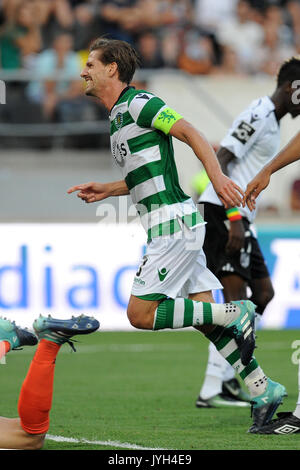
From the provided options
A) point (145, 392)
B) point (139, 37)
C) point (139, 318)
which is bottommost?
point (145, 392)

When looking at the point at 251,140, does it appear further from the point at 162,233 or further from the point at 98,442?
the point at 98,442

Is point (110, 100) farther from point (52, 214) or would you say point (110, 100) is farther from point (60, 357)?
point (52, 214)

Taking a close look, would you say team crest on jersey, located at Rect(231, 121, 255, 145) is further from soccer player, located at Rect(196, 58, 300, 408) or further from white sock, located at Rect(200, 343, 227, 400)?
white sock, located at Rect(200, 343, 227, 400)

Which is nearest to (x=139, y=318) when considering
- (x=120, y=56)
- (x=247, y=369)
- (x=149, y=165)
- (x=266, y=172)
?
(x=247, y=369)

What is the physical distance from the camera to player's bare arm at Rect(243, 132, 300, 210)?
536cm

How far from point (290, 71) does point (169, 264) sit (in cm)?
197

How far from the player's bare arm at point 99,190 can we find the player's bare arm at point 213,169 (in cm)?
92

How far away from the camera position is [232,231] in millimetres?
6418

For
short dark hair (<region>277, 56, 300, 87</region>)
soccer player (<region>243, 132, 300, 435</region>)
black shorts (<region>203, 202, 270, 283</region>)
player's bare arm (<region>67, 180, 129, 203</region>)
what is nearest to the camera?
soccer player (<region>243, 132, 300, 435</region>)

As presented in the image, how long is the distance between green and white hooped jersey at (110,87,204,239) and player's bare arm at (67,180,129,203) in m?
0.40

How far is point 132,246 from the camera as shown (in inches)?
468

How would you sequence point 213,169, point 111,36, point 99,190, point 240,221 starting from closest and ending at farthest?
point 213,169, point 99,190, point 240,221, point 111,36

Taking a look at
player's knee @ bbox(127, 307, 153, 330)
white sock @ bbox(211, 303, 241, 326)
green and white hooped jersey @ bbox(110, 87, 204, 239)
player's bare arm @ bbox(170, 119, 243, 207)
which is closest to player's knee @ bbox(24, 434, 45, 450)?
player's knee @ bbox(127, 307, 153, 330)
